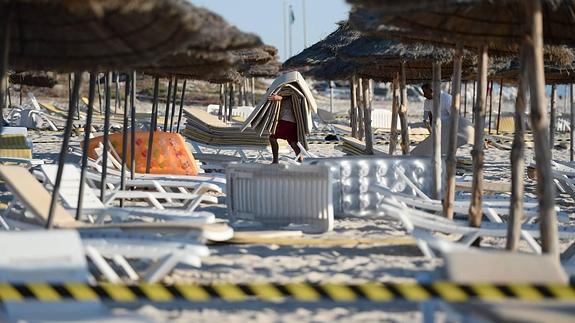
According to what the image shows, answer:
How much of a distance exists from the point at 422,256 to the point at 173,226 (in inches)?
73.9

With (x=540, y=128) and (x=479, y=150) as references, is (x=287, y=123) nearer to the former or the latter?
(x=479, y=150)

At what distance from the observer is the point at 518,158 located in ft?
22.1

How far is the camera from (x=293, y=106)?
46.0 feet

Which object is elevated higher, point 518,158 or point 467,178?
point 518,158

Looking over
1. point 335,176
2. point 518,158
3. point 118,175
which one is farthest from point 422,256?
point 118,175

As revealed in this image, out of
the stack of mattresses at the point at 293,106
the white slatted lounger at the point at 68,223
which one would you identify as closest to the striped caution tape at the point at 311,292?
the white slatted lounger at the point at 68,223

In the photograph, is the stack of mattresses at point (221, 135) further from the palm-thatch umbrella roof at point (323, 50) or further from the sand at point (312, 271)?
the sand at point (312, 271)

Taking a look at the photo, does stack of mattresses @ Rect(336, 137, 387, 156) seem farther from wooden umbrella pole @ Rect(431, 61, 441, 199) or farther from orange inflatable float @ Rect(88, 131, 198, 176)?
wooden umbrella pole @ Rect(431, 61, 441, 199)

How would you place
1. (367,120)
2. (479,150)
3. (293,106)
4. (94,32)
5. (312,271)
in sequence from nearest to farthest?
(94,32) < (312,271) < (479,150) < (293,106) < (367,120)

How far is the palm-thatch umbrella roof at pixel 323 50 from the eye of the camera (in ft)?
61.6

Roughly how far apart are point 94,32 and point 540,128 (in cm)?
261

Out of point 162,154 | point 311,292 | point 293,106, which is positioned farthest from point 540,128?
point 293,106

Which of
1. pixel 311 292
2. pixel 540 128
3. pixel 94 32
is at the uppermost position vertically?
pixel 94 32

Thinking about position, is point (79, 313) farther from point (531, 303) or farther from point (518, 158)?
point (518, 158)
